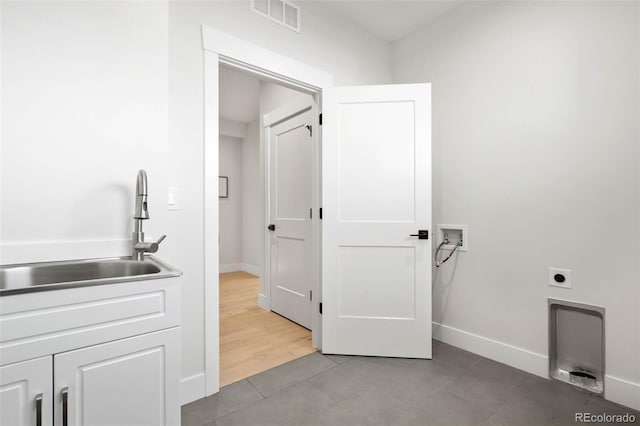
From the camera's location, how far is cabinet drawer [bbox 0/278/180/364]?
35.1 inches

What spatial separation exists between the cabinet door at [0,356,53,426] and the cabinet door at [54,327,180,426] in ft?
0.08

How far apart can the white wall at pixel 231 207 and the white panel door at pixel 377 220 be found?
3.61 metres

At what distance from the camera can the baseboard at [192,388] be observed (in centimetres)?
170

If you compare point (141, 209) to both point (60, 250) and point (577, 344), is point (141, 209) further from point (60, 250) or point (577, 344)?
point (577, 344)

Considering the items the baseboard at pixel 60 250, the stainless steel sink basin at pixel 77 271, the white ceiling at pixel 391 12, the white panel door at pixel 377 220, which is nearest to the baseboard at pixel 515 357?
the white panel door at pixel 377 220

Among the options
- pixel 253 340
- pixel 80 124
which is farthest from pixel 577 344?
pixel 80 124

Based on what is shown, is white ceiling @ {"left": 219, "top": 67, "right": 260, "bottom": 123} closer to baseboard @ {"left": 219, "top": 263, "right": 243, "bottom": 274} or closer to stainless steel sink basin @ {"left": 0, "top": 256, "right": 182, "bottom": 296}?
stainless steel sink basin @ {"left": 0, "top": 256, "right": 182, "bottom": 296}

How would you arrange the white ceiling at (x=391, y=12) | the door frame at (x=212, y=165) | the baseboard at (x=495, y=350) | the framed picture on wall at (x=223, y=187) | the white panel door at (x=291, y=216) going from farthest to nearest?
the framed picture on wall at (x=223, y=187)
the white panel door at (x=291, y=216)
the white ceiling at (x=391, y=12)
the baseboard at (x=495, y=350)
the door frame at (x=212, y=165)

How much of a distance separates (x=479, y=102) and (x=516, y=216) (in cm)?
90

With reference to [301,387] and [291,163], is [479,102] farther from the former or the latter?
[301,387]

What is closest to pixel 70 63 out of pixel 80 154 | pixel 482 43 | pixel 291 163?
pixel 80 154

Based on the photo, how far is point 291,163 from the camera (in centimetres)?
297

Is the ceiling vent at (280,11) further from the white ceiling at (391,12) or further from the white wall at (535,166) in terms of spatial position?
the white wall at (535,166)

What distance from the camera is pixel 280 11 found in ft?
6.92
